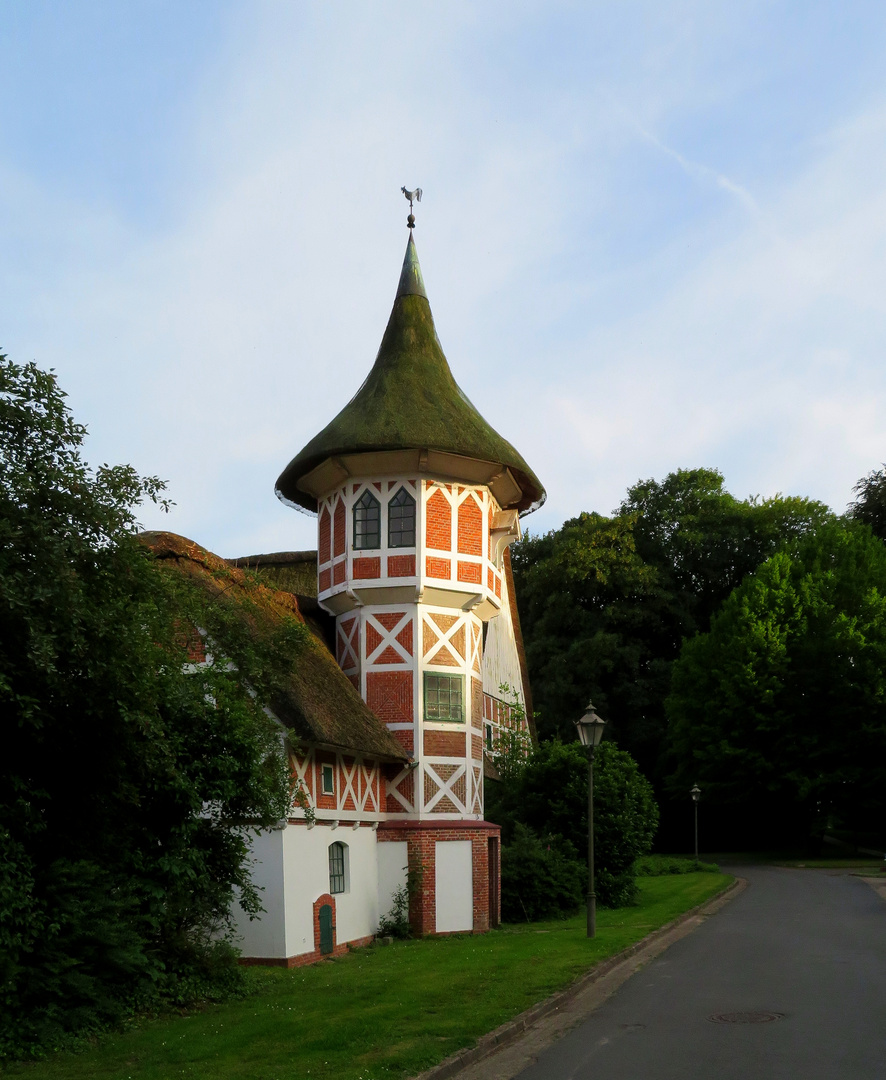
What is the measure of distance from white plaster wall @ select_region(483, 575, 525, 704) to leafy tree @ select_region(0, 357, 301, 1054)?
17885mm

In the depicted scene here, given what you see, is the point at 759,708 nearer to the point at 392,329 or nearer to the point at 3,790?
the point at 392,329

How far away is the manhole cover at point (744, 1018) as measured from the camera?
11828mm

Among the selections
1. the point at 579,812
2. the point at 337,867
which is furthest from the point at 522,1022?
the point at 579,812

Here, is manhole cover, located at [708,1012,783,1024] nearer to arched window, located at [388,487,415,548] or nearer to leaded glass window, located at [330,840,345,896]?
leaded glass window, located at [330,840,345,896]

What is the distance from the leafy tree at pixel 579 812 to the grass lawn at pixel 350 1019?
27.4 ft

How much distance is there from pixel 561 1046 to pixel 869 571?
42.5 meters

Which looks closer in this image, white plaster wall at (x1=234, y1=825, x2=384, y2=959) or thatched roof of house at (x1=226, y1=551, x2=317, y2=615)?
white plaster wall at (x1=234, y1=825, x2=384, y2=959)

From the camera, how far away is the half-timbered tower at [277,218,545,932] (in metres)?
25.6

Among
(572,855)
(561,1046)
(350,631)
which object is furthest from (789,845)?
(561,1046)

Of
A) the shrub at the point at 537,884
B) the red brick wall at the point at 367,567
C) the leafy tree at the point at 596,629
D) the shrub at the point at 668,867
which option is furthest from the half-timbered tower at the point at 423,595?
the leafy tree at the point at 596,629

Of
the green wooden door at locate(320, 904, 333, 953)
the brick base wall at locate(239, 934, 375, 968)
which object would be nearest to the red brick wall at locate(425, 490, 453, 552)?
the green wooden door at locate(320, 904, 333, 953)

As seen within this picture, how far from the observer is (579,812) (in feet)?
97.6

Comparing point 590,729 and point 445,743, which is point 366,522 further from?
point 590,729

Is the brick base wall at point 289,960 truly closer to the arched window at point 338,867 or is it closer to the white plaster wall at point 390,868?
the arched window at point 338,867
